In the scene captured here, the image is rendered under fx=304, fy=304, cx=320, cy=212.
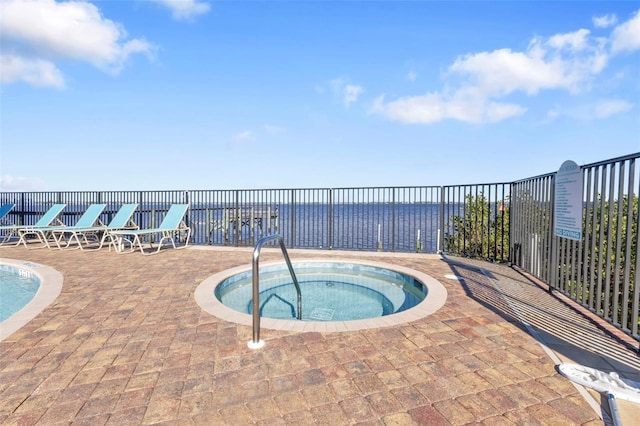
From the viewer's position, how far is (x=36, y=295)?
401cm

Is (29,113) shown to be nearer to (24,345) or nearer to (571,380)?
(24,345)

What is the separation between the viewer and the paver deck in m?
1.77

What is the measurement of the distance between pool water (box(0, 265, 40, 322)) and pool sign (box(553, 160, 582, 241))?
678 cm

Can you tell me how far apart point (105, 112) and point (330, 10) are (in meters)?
9.82

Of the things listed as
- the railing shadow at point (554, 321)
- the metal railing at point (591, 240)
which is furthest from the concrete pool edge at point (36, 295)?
the metal railing at point (591, 240)

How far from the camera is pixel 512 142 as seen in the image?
54.5ft

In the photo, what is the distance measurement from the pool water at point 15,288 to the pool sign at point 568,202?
6.78 meters

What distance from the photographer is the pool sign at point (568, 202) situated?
3.46 metres

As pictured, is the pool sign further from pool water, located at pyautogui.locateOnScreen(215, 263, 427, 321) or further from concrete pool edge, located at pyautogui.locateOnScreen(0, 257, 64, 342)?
concrete pool edge, located at pyautogui.locateOnScreen(0, 257, 64, 342)

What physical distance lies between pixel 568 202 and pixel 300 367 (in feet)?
12.1

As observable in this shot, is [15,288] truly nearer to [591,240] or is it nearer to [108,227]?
[108,227]

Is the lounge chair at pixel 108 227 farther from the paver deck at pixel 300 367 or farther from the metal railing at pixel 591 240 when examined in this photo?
the metal railing at pixel 591 240

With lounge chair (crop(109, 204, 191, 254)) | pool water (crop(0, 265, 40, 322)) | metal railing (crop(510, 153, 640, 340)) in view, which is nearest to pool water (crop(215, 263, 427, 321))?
metal railing (crop(510, 153, 640, 340))

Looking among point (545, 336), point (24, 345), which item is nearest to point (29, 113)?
point (24, 345)
